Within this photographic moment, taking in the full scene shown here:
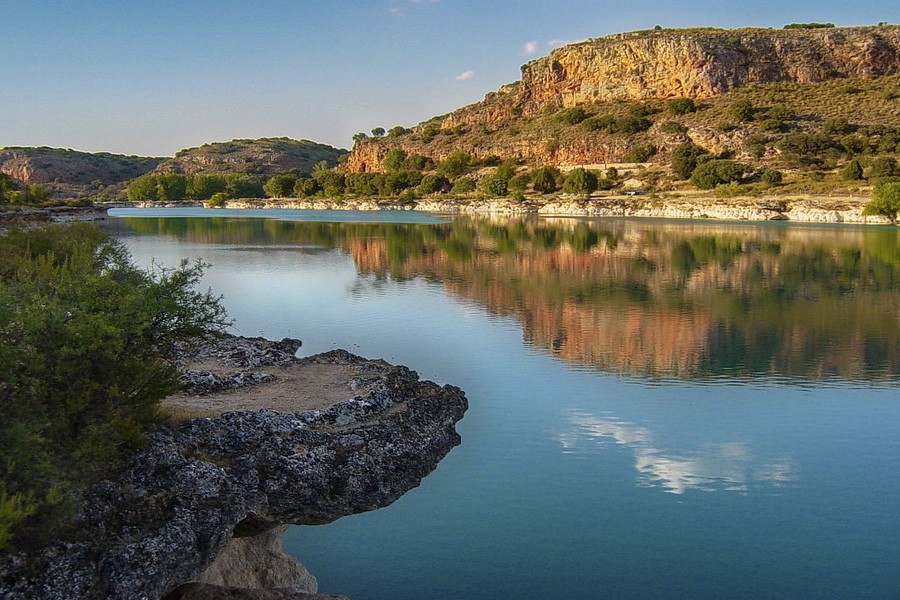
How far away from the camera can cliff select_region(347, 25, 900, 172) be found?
309ft

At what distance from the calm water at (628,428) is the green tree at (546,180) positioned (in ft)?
206

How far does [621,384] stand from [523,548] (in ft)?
24.8

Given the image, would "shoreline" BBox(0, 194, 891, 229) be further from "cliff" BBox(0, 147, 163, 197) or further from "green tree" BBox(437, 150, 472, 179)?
"cliff" BBox(0, 147, 163, 197)

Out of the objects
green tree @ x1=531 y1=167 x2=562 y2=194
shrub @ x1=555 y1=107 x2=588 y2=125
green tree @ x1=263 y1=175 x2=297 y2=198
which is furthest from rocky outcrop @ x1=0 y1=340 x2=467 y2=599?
green tree @ x1=263 y1=175 x2=297 y2=198

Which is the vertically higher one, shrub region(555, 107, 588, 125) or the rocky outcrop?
shrub region(555, 107, 588, 125)

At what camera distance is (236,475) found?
8.72 meters

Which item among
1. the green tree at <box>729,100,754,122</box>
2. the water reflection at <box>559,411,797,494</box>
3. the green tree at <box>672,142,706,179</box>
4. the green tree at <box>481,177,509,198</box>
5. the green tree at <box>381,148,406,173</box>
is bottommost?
the water reflection at <box>559,411,797,494</box>

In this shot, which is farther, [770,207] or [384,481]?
[770,207]

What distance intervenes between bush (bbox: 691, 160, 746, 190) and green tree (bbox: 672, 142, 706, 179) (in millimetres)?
3895

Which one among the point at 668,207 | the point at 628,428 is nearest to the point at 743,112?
the point at 668,207

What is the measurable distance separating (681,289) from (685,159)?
203 ft

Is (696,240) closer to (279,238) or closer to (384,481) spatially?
(279,238)

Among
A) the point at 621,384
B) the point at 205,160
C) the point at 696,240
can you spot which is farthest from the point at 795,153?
the point at 205,160

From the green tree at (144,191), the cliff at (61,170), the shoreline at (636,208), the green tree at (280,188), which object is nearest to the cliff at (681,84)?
the shoreline at (636,208)
